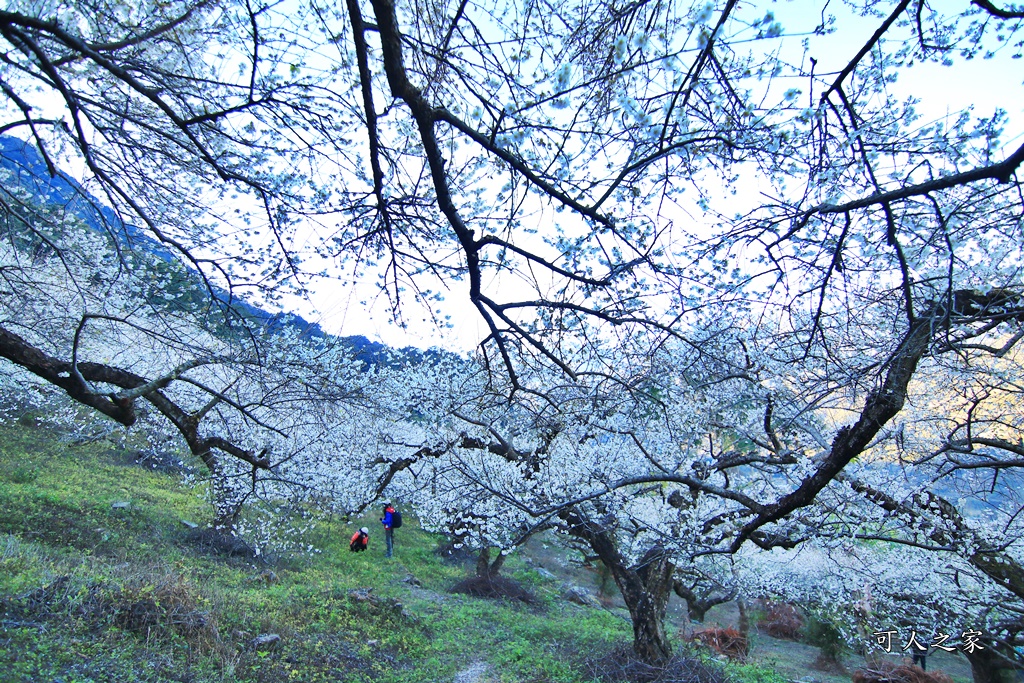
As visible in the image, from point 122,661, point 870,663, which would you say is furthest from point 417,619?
point 870,663

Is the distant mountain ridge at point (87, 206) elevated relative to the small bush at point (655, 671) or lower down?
elevated

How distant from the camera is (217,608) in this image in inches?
282

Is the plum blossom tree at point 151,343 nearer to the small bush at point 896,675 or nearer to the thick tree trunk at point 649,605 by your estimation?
the thick tree trunk at point 649,605

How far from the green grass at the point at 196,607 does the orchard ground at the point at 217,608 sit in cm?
3

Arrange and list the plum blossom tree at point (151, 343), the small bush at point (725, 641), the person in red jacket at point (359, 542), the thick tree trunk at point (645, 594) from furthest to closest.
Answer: the person in red jacket at point (359, 542), the small bush at point (725, 641), the thick tree trunk at point (645, 594), the plum blossom tree at point (151, 343)

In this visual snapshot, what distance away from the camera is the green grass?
18.1 feet

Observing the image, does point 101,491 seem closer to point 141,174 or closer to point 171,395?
point 171,395

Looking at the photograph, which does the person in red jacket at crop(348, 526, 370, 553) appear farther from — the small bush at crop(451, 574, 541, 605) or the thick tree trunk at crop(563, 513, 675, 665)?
the thick tree trunk at crop(563, 513, 675, 665)

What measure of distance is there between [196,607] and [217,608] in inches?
17.8

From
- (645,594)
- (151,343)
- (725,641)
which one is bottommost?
(725,641)

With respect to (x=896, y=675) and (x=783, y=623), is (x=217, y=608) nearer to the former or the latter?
(x=896, y=675)

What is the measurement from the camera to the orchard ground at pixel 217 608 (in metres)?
5.58

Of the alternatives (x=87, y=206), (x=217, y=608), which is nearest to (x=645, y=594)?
(x=217, y=608)

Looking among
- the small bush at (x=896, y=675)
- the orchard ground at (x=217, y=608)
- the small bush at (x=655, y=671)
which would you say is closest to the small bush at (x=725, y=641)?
the orchard ground at (x=217, y=608)
